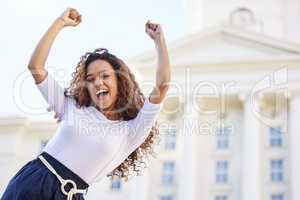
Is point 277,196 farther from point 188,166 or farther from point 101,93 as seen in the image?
point 101,93

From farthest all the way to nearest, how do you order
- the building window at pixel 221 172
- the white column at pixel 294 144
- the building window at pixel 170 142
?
the building window at pixel 170 142
the building window at pixel 221 172
the white column at pixel 294 144

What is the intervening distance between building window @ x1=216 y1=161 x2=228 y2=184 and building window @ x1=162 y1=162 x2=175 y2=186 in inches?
43.1

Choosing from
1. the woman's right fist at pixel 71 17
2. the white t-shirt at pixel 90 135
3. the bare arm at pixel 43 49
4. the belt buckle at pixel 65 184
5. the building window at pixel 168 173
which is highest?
the woman's right fist at pixel 71 17

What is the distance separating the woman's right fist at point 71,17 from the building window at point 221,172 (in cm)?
1652

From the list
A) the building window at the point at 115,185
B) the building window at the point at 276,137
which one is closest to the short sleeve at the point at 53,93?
the building window at the point at 115,185

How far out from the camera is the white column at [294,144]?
17094 millimetres

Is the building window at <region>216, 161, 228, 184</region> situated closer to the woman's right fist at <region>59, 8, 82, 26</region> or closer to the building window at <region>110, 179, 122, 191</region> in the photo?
the building window at <region>110, 179, 122, 191</region>

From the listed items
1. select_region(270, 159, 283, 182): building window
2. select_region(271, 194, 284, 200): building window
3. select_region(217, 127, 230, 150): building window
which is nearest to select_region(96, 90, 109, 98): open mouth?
select_region(271, 194, 284, 200): building window

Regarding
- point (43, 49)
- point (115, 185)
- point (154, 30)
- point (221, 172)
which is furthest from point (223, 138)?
point (43, 49)

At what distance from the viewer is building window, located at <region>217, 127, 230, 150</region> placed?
60.7 feet

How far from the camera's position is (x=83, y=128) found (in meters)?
1.46

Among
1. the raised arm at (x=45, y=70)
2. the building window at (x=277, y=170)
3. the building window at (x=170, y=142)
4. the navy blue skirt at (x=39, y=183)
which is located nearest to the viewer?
the navy blue skirt at (x=39, y=183)

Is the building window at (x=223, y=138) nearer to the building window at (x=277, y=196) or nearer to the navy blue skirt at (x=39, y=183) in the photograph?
the building window at (x=277, y=196)

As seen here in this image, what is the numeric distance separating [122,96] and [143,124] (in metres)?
0.07
